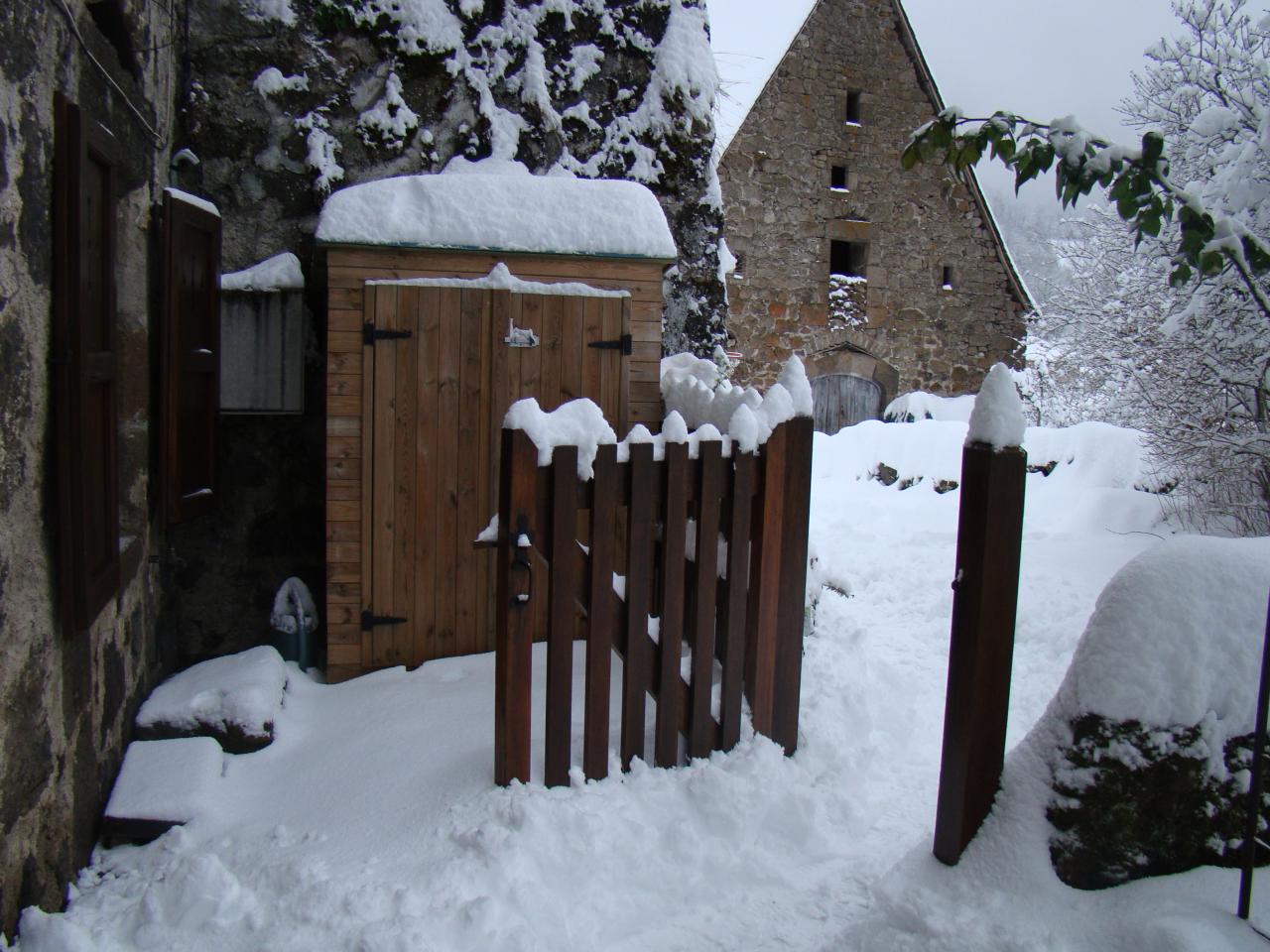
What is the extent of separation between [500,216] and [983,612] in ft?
9.09

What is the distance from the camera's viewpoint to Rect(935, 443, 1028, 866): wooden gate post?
7.13ft

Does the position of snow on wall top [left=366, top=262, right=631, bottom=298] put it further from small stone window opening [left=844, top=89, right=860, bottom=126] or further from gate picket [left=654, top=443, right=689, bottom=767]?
small stone window opening [left=844, top=89, right=860, bottom=126]

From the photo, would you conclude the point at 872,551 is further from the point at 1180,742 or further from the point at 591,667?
the point at 1180,742

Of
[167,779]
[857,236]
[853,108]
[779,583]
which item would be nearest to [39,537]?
[167,779]

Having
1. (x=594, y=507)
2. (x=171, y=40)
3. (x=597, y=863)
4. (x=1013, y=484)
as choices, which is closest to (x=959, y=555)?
(x=1013, y=484)

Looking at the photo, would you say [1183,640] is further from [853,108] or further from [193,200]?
[853,108]

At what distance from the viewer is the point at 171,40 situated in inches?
166

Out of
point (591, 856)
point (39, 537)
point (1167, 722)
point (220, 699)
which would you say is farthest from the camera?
point (220, 699)

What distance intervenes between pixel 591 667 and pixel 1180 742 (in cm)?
167

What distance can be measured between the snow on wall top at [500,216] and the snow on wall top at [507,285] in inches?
5.0

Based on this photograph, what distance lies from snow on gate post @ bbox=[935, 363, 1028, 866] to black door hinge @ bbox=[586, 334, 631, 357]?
2.12m

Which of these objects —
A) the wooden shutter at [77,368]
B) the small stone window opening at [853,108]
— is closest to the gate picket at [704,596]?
the wooden shutter at [77,368]

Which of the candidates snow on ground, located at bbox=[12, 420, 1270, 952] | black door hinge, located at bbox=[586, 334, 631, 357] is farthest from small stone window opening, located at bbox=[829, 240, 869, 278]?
snow on ground, located at bbox=[12, 420, 1270, 952]

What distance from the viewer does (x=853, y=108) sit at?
45.0ft
